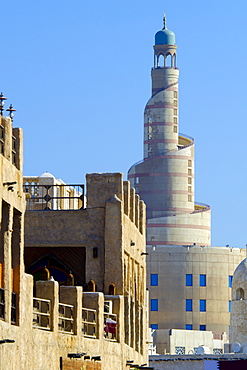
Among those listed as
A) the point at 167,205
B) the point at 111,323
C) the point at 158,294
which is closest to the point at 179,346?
the point at 158,294

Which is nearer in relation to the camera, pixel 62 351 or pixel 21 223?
pixel 21 223

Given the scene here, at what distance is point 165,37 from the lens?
127m

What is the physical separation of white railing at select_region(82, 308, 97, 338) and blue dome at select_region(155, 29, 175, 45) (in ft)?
317

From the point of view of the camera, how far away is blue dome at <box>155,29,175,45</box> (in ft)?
414

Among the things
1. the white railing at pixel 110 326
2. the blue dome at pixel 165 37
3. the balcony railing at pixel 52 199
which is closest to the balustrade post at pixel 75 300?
the white railing at pixel 110 326

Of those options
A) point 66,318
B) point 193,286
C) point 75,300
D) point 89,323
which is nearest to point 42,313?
point 66,318

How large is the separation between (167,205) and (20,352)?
96093 millimetres

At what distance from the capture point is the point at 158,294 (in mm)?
103375

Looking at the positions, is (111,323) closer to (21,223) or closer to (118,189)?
(118,189)

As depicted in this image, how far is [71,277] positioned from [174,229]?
83.8 m

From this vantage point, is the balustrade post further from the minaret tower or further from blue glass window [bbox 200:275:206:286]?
the minaret tower

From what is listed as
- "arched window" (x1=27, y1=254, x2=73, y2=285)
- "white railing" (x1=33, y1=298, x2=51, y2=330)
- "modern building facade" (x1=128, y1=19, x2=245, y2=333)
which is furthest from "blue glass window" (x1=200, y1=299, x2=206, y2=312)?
"white railing" (x1=33, y1=298, x2=51, y2=330)

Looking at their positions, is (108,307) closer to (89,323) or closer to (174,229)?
(89,323)

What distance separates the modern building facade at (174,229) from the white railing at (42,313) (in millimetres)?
75577
